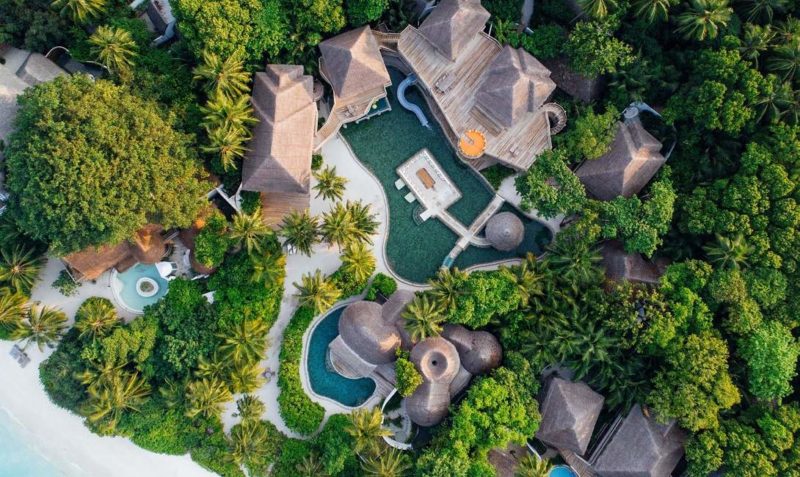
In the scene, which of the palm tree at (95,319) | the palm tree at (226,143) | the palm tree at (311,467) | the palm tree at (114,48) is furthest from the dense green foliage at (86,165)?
the palm tree at (311,467)

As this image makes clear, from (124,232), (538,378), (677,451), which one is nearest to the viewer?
(124,232)

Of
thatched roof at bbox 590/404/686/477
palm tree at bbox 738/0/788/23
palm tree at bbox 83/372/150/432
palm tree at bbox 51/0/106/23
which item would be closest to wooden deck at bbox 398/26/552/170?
palm tree at bbox 738/0/788/23

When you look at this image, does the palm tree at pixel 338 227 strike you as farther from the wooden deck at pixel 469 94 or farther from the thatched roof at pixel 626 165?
the thatched roof at pixel 626 165

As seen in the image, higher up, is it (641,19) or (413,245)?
(641,19)

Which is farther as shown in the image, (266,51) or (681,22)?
(266,51)

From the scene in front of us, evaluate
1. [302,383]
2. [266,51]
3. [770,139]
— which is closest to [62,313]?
[302,383]

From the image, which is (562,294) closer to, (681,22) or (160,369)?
(681,22)

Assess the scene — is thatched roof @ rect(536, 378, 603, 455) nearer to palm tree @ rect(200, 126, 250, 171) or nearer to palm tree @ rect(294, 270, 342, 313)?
palm tree @ rect(294, 270, 342, 313)
